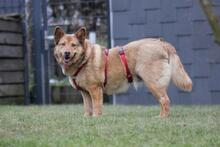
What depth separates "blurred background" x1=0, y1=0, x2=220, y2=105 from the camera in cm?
1034

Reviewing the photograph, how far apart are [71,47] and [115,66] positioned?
590 mm

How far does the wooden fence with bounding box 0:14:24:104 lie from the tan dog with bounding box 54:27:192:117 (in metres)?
3.89

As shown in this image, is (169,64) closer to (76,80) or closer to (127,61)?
(127,61)

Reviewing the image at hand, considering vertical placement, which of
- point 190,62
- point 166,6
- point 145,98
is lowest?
point 145,98

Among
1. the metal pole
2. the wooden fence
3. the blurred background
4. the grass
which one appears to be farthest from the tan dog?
the metal pole

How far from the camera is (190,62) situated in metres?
10.4

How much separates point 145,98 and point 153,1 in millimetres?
1793

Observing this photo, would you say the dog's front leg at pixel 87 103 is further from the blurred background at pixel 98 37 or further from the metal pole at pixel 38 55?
the metal pole at pixel 38 55

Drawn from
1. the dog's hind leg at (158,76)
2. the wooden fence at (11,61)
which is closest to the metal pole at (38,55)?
the wooden fence at (11,61)

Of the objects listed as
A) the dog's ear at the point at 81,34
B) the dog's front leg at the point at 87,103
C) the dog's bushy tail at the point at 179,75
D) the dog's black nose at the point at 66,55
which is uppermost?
the dog's ear at the point at 81,34

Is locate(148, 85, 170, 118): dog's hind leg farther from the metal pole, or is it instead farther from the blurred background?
the metal pole

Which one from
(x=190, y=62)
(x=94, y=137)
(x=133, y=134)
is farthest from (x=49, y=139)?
(x=190, y=62)

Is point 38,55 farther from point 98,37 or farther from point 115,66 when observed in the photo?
point 115,66

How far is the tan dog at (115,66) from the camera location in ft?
22.9
